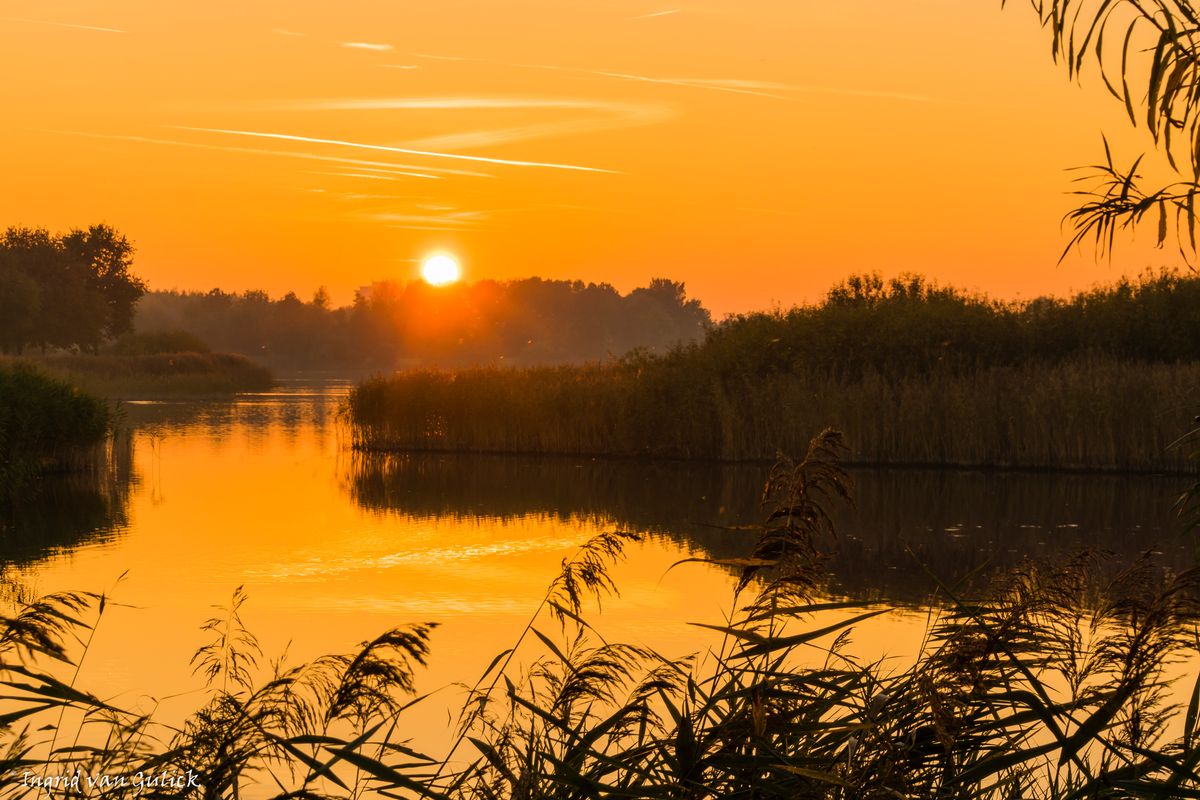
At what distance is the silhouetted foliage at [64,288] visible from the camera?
55.7 m

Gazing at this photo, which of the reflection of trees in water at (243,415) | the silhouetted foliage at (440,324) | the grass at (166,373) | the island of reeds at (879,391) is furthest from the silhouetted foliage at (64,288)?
the island of reeds at (879,391)

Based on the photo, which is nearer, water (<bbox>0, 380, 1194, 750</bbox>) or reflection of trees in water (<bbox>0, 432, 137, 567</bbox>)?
water (<bbox>0, 380, 1194, 750</bbox>)

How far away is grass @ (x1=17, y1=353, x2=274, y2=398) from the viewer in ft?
167

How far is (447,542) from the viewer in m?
14.1

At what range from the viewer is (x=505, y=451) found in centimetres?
2464

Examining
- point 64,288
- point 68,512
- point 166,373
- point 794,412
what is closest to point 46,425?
point 68,512

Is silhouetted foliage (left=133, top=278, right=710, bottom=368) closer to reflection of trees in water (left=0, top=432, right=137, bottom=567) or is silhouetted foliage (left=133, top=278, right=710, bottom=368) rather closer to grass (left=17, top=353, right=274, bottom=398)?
grass (left=17, top=353, right=274, bottom=398)

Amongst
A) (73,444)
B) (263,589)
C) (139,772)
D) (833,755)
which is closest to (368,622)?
(263,589)

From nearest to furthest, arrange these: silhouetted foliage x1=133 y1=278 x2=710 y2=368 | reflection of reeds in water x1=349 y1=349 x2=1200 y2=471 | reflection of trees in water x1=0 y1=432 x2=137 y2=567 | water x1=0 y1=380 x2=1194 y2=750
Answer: water x1=0 y1=380 x2=1194 y2=750
reflection of trees in water x1=0 y1=432 x2=137 y2=567
reflection of reeds in water x1=349 y1=349 x2=1200 y2=471
silhouetted foliage x1=133 y1=278 x2=710 y2=368

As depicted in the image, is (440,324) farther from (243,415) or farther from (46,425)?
(46,425)

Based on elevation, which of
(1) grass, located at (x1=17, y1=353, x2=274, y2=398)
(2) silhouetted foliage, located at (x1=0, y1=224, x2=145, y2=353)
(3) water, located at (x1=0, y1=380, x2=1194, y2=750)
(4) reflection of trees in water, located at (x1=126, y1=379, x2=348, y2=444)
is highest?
(2) silhouetted foliage, located at (x1=0, y1=224, x2=145, y2=353)

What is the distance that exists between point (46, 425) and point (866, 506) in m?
12.1

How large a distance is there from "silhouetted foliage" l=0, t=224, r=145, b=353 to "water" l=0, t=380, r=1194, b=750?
3586cm

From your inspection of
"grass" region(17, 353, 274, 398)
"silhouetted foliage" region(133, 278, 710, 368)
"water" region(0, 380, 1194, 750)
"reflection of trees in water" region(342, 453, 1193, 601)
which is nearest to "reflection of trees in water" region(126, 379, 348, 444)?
Result: "grass" region(17, 353, 274, 398)
